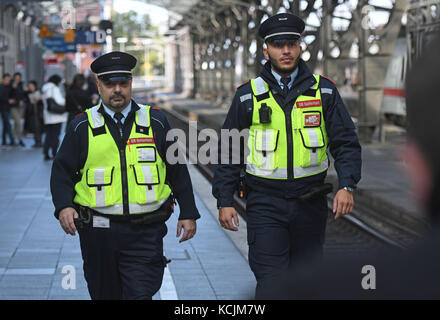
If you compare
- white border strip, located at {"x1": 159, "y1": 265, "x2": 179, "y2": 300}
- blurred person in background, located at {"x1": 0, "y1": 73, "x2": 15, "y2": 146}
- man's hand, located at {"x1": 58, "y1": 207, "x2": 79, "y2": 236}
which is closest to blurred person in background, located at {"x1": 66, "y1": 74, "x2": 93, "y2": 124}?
blurred person in background, located at {"x1": 0, "y1": 73, "x2": 15, "y2": 146}

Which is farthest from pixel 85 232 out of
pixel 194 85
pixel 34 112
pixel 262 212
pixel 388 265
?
pixel 194 85

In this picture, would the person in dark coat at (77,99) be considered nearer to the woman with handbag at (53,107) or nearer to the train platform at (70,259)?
the woman with handbag at (53,107)

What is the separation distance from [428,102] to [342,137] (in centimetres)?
345

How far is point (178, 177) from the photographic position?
466cm

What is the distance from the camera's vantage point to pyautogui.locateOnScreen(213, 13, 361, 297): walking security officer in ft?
14.7

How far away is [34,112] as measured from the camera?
2128 cm

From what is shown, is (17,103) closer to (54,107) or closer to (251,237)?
(54,107)

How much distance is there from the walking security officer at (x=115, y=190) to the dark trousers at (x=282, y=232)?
0.49 metres

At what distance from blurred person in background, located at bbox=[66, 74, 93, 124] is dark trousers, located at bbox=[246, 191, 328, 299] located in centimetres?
1178

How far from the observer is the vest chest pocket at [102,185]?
4.36 metres

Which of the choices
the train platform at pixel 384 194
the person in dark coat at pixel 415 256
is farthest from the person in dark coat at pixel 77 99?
the person in dark coat at pixel 415 256

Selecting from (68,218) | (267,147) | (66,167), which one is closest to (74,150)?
(66,167)

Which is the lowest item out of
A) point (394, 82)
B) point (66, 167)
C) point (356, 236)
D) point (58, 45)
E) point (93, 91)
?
point (356, 236)

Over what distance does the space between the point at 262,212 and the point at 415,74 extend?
132 inches
